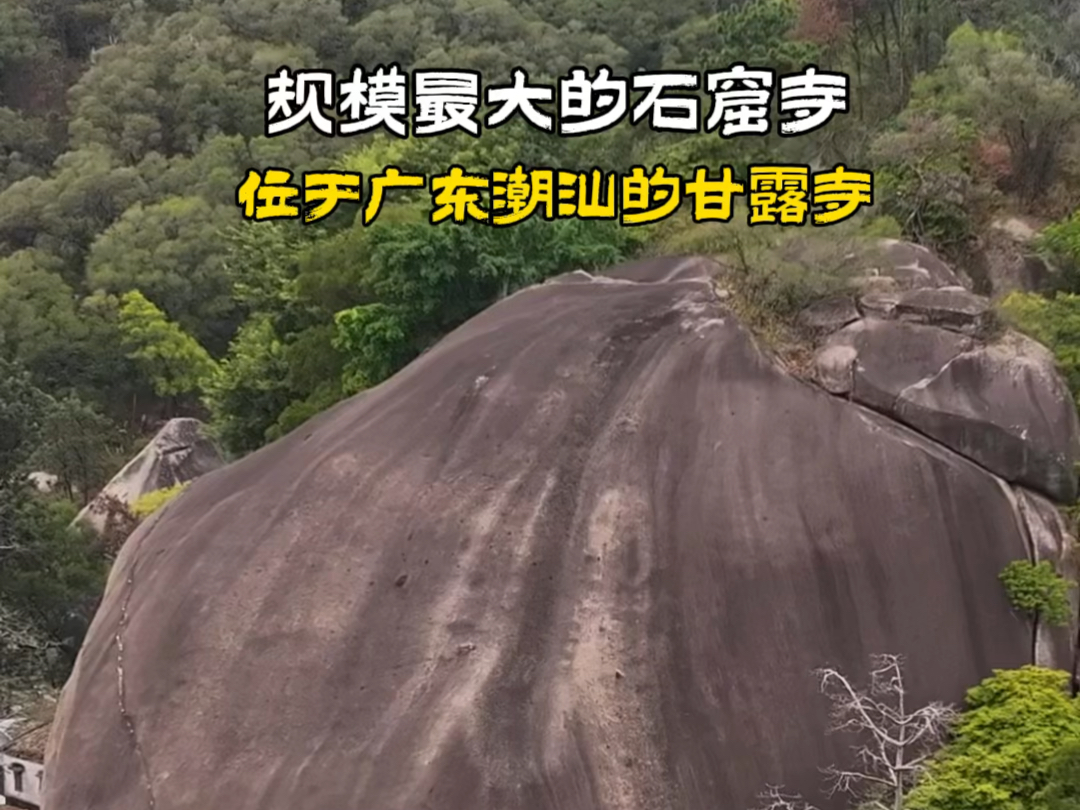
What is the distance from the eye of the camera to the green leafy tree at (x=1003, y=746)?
6.76 meters

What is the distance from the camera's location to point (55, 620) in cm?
1661

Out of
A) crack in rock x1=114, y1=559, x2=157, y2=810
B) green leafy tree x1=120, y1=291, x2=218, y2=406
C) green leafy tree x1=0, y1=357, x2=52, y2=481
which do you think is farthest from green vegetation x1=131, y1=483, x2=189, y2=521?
crack in rock x1=114, y1=559, x2=157, y2=810

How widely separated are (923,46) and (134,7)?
3860cm

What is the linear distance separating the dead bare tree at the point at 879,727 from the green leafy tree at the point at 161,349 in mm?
23661

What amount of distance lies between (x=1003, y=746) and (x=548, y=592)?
3.06 m

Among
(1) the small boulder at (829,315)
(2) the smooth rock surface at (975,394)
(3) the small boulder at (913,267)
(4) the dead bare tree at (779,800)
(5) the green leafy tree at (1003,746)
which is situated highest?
(3) the small boulder at (913,267)

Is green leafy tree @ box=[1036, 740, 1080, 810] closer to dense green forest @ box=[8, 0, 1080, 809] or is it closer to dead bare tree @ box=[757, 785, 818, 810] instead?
dense green forest @ box=[8, 0, 1080, 809]

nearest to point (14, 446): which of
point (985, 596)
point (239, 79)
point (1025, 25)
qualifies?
point (985, 596)

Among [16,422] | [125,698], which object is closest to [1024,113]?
[125,698]

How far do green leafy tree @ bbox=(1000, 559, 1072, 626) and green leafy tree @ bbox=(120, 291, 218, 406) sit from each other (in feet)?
77.4

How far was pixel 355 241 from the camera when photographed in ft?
52.6

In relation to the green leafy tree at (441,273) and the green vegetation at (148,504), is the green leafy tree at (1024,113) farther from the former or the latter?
the green vegetation at (148,504)

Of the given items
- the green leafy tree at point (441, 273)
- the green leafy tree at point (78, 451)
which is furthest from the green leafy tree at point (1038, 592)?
the green leafy tree at point (78, 451)

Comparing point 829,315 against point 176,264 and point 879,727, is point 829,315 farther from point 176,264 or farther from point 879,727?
point 176,264
